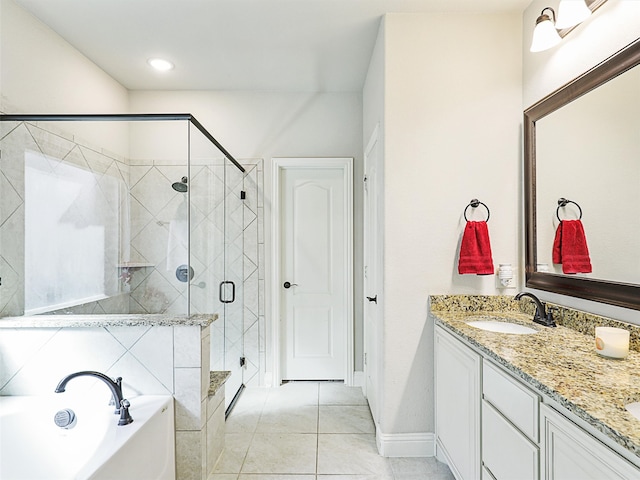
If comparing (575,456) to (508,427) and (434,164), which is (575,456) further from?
(434,164)

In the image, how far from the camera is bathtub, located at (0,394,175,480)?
5.27 feet

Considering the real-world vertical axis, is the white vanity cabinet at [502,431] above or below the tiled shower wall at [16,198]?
below

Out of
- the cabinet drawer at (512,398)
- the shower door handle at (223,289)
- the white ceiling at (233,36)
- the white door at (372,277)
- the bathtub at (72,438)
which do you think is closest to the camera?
the cabinet drawer at (512,398)

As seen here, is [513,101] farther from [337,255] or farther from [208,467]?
[208,467]

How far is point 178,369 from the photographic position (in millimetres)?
1923

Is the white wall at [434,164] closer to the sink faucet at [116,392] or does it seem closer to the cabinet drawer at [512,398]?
the cabinet drawer at [512,398]

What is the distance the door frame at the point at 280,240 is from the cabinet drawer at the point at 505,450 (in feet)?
6.18

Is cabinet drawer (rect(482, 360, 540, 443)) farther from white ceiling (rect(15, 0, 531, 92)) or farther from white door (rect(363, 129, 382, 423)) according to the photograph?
white ceiling (rect(15, 0, 531, 92))

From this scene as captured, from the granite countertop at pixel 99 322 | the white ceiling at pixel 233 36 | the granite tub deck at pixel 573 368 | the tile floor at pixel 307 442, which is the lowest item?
the tile floor at pixel 307 442

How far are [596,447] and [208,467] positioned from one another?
6.16 ft

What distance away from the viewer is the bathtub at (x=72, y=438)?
161cm

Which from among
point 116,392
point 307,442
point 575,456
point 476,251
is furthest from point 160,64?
point 575,456

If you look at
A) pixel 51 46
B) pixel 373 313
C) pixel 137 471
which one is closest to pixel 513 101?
pixel 373 313

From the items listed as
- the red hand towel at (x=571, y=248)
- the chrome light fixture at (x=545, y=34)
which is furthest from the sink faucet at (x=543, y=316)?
the chrome light fixture at (x=545, y=34)
